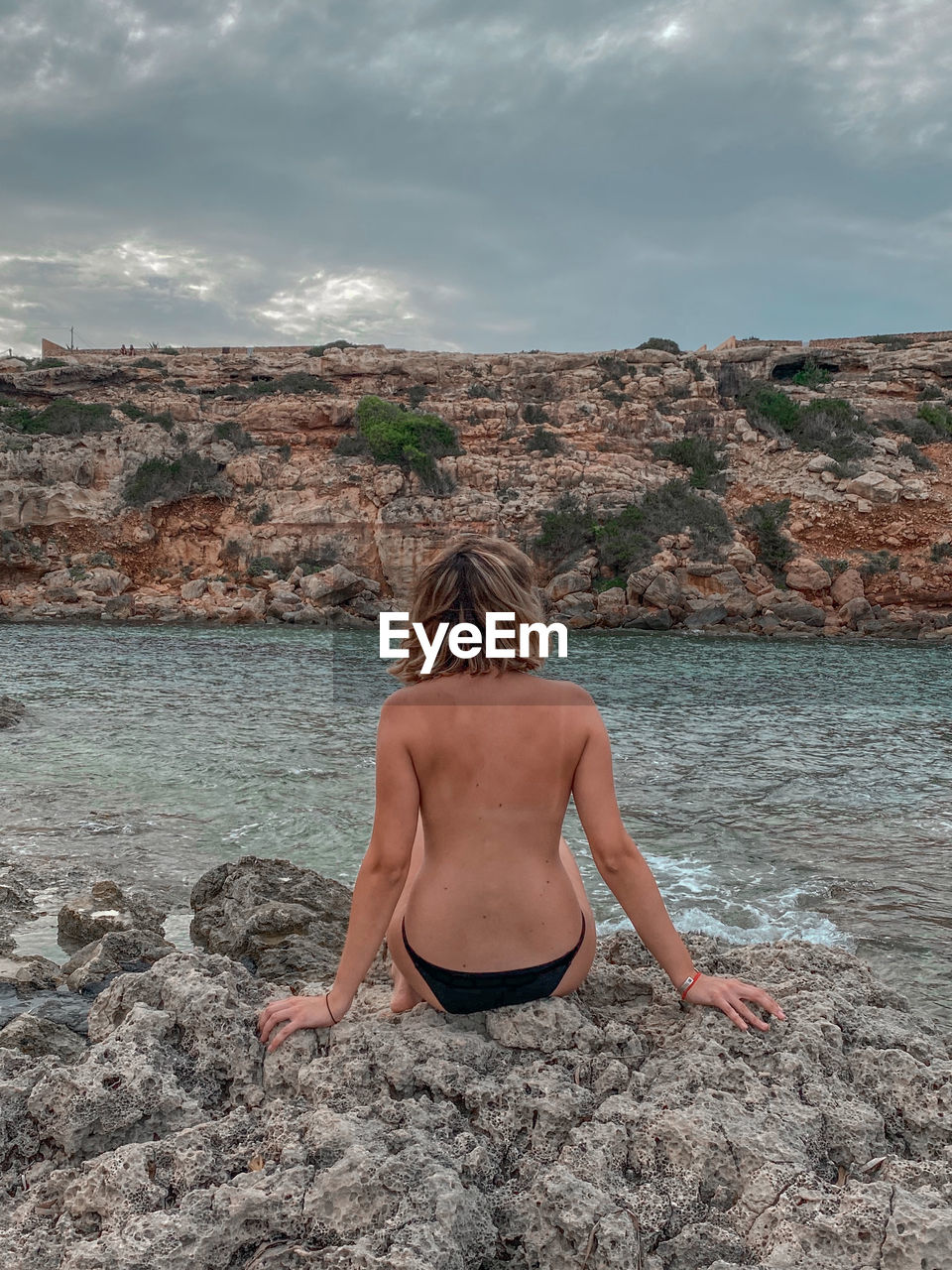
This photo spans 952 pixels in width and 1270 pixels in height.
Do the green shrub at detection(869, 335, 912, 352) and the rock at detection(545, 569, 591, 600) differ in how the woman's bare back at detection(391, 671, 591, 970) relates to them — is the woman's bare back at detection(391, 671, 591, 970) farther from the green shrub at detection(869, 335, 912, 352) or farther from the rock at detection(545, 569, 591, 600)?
the green shrub at detection(869, 335, 912, 352)

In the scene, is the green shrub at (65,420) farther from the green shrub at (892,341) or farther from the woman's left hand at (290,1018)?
the green shrub at (892,341)

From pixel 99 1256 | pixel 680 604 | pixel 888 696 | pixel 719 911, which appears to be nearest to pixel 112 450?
pixel 680 604

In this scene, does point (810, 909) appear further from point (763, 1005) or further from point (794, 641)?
point (794, 641)

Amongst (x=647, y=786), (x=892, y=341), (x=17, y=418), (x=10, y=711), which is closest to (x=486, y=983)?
(x=647, y=786)

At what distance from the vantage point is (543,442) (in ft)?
105

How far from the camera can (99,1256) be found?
136 cm

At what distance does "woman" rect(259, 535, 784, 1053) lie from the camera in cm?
195

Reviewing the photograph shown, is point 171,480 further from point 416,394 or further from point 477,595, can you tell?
point 477,595

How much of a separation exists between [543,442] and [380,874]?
3134 cm

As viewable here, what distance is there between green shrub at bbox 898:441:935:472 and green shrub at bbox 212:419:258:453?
24.8 meters

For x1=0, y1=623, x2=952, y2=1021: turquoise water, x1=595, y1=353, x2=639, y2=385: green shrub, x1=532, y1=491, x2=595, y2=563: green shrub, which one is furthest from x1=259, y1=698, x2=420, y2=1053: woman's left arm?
x1=595, y1=353, x2=639, y2=385: green shrub

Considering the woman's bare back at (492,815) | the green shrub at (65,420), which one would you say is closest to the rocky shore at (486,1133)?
the woman's bare back at (492,815)

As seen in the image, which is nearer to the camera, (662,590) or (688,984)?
(688,984)

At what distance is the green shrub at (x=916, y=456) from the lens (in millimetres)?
30016
